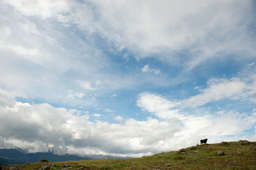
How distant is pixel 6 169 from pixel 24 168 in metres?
3.06

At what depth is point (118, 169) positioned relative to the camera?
3288cm

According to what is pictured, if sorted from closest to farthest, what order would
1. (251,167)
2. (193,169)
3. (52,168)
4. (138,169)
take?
(251,167)
(193,169)
(138,169)
(52,168)

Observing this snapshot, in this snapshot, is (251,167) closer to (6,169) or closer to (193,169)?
(193,169)

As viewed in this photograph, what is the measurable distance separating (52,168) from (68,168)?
3343mm

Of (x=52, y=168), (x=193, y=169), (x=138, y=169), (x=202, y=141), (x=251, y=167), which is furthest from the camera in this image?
(x=202, y=141)

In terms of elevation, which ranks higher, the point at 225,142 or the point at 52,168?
the point at 225,142

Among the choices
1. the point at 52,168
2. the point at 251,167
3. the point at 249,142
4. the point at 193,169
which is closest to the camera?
the point at 251,167

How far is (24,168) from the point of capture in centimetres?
3378

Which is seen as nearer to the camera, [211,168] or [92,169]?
[211,168]

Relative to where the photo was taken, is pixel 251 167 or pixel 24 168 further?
pixel 24 168

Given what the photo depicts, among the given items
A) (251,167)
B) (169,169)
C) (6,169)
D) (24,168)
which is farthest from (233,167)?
(6,169)

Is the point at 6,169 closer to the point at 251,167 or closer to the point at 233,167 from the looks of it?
the point at 233,167

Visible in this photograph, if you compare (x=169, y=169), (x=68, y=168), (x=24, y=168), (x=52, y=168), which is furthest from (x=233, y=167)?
(x=24, y=168)

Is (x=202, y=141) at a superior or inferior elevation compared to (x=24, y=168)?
superior
